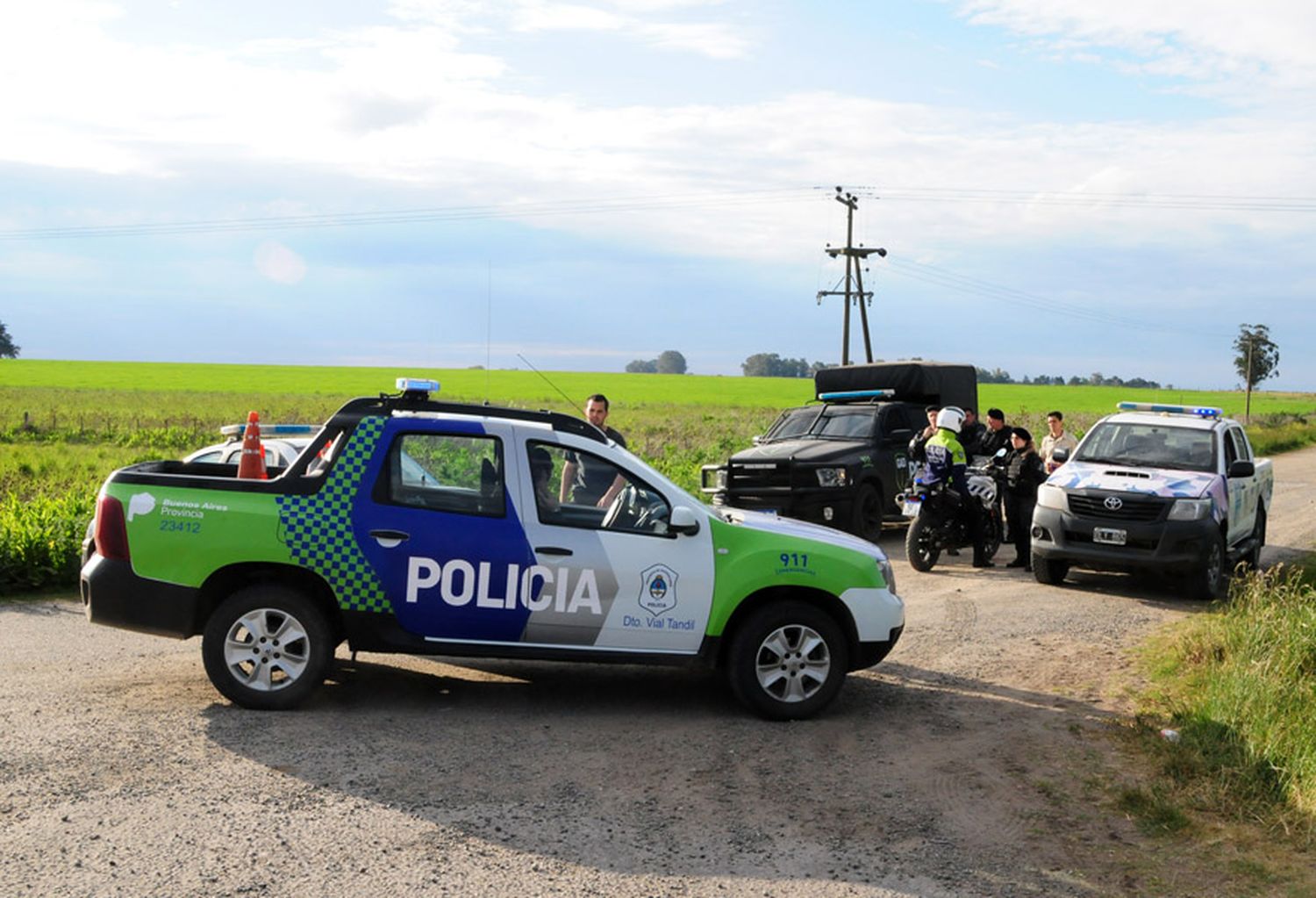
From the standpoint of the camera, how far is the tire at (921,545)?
1502 centimetres

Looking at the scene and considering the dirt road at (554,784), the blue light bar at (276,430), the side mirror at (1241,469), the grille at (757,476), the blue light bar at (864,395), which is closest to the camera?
the dirt road at (554,784)

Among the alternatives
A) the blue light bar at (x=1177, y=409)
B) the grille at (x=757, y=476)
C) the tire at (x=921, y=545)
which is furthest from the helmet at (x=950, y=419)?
the grille at (x=757, y=476)

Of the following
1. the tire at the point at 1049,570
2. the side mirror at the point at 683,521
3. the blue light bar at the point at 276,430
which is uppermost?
the blue light bar at the point at 276,430

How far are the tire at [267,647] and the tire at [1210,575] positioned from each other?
932 cm

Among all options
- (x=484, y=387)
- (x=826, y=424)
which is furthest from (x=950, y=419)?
(x=484, y=387)

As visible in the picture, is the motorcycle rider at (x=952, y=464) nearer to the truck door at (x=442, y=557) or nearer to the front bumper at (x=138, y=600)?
the truck door at (x=442, y=557)

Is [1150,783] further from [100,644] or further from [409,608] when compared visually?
[100,644]

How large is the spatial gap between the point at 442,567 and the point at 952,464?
28.7ft

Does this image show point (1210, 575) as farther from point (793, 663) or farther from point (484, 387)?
point (484, 387)

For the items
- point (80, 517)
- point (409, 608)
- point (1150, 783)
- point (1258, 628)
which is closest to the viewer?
point (1150, 783)

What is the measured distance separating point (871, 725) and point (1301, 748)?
94.3 inches

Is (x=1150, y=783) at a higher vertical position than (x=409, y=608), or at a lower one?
lower

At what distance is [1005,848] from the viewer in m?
5.91

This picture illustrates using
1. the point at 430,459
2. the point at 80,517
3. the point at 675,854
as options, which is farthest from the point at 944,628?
the point at 80,517
